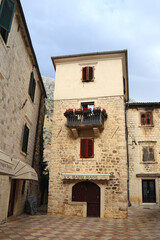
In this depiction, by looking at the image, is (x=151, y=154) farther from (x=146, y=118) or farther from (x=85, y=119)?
(x=85, y=119)

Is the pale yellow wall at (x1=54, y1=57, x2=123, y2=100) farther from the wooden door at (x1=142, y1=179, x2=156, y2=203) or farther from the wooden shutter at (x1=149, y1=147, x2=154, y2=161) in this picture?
the wooden door at (x1=142, y1=179, x2=156, y2=203)

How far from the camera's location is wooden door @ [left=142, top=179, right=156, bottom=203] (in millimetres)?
17278

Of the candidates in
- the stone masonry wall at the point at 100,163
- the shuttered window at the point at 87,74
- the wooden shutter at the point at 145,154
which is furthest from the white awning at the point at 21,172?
the wooden shutter at the point at 145,154

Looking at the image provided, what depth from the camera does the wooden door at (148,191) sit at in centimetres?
1728

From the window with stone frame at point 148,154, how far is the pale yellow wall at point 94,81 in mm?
6906

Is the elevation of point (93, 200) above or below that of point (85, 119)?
below

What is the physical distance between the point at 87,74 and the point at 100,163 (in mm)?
6378

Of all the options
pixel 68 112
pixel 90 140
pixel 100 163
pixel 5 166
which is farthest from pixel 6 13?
pixel 100 163

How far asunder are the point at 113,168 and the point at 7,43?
8.89m

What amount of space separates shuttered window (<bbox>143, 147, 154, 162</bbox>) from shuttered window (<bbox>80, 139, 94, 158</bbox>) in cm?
723

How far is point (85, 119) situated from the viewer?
1311cm

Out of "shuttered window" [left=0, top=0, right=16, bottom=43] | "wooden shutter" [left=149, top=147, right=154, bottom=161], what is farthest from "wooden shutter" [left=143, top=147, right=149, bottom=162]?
"shuttered window" [left=0, top=0, right=16, bottom=43]

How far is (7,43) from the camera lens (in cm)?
871

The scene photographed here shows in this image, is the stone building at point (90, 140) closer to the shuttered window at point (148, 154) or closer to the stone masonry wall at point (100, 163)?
the stone masonry wall at point (100, 163)
